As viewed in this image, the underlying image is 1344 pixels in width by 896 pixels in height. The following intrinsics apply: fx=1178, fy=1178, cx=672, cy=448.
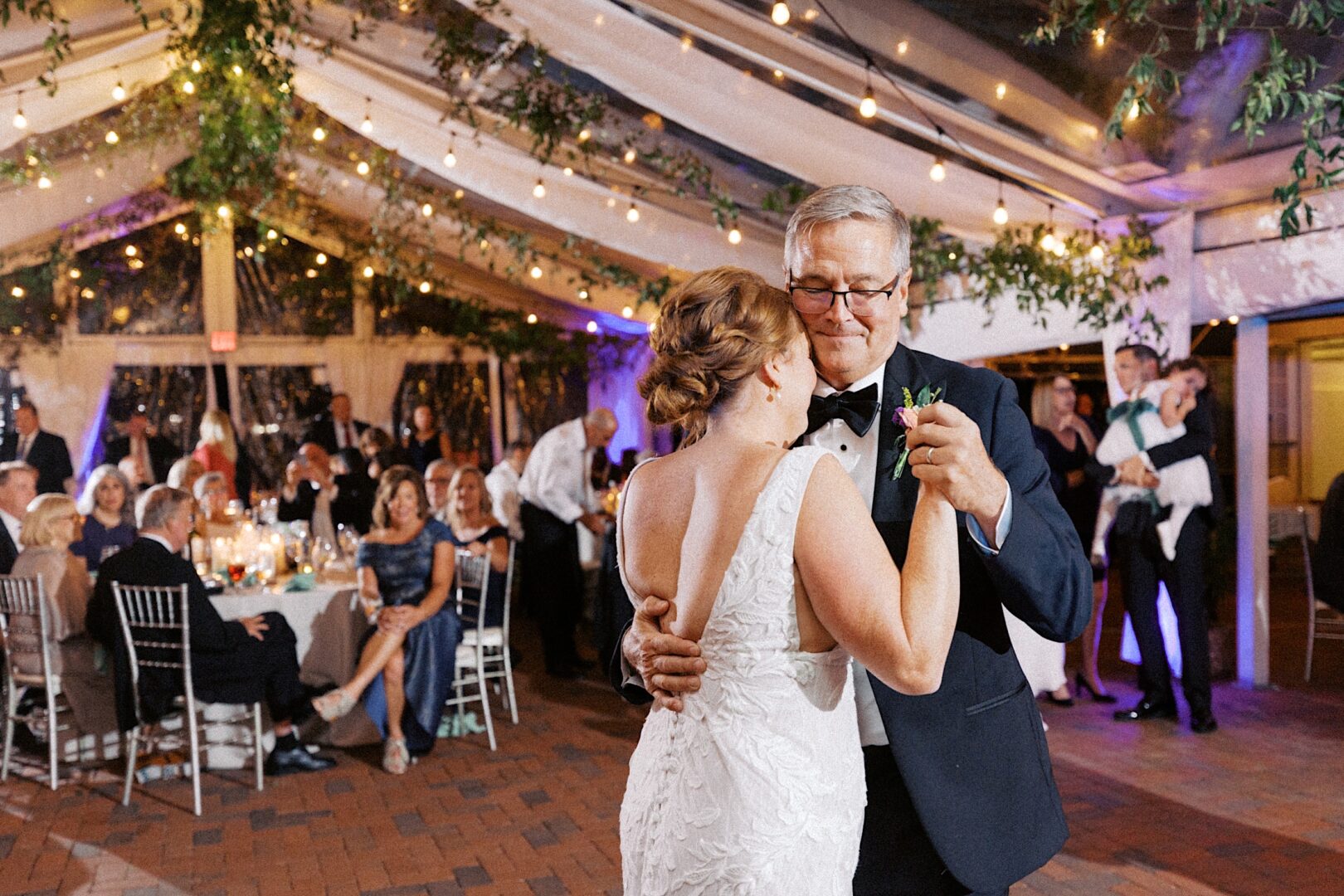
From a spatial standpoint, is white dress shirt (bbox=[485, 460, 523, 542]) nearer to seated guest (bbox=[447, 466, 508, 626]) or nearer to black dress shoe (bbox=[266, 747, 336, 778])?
A: seated guest (bbox=[447, 466, 508, 626])

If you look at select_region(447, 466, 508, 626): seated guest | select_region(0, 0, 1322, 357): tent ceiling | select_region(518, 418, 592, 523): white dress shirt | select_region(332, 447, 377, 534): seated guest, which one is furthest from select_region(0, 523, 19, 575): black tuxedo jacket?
select_region(518, 418, 592, 523): white dress shirt

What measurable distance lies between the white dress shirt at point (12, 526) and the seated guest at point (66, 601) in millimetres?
456

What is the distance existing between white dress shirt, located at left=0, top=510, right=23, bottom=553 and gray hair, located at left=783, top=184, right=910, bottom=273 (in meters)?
5.37

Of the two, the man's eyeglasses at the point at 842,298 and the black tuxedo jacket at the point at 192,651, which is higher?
the man's eyeglasses at the point at 842,298

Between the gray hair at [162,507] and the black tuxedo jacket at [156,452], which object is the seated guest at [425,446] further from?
the gray hair at [162,507]

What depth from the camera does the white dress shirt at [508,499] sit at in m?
7.80

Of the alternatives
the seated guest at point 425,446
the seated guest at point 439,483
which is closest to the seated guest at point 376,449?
the seated guest at point 425,446

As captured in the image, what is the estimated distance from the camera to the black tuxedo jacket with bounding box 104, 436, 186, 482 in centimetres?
1080

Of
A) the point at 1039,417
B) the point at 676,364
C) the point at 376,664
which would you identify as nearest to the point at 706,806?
the point at 676,364

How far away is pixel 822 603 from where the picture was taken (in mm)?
1514

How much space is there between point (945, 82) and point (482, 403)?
909cm

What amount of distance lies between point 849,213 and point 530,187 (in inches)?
254

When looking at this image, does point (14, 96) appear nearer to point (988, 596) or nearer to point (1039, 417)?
point (988, 596)

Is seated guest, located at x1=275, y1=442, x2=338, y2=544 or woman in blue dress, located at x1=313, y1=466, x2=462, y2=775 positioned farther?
seated guest, located at x1=275, y1=442, x2=338, y2=544
